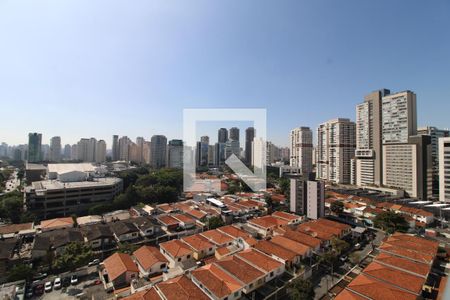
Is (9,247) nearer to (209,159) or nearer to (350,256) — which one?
(350,256)

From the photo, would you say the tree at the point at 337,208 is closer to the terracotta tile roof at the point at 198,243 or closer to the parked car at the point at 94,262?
the terracotta tile roof at the point at 198,243

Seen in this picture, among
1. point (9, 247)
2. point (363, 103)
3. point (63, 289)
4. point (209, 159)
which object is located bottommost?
point (63, 289)

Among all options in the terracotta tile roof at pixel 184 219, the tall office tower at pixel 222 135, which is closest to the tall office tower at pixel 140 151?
the tall office tower at pixel 222 135

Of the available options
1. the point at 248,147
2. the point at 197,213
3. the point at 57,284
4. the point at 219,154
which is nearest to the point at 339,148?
the point at 248,147

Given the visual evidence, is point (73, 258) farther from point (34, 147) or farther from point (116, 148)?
point (116, 148)

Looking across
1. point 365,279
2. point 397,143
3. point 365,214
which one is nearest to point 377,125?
point 397,143

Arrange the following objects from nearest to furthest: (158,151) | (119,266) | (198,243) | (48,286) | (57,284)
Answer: (48,286) < (57,284) < (119,266) < (198,243) < (158,151)
